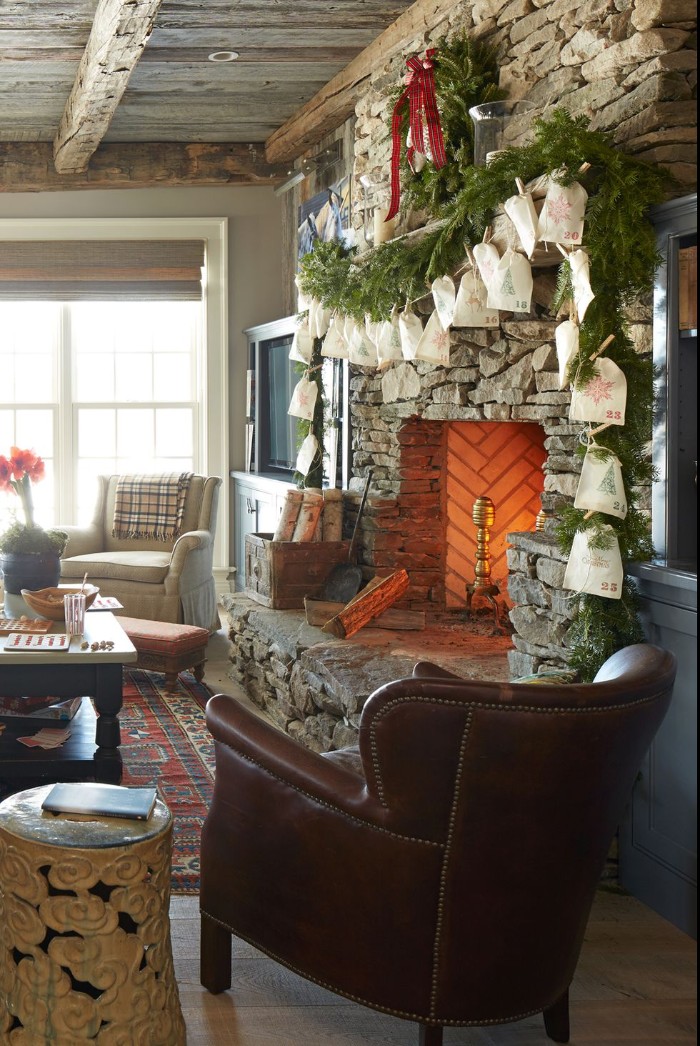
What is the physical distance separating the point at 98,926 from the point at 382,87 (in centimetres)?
404

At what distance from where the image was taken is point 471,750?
197cm

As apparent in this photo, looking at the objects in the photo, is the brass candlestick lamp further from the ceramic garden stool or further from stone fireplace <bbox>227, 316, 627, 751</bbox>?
the ceramic garden stool

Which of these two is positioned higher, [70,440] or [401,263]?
[401,263]

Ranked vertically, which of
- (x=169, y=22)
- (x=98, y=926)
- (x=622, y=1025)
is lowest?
(x=622, y=1025)

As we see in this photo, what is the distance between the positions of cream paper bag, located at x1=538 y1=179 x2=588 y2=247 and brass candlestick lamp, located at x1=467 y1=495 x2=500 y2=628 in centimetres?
200

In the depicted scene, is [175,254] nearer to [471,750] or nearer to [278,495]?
[278,495]

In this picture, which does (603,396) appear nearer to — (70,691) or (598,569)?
(598,569)

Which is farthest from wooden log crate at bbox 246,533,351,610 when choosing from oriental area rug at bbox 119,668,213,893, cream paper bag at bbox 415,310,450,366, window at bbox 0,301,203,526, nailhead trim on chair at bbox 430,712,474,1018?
nailhead trim on chair at bbox 430,712,474,1018

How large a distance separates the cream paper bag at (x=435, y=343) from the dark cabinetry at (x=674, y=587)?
1.22 meters

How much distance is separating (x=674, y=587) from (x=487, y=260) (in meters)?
1.25

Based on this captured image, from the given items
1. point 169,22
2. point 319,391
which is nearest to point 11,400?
point 319,391

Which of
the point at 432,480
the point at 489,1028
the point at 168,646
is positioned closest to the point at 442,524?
the point at 432,480

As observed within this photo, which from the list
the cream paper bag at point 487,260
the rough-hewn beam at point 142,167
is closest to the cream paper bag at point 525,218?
the cream paper bag at point 487,260

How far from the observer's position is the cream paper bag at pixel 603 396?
2.93 m
